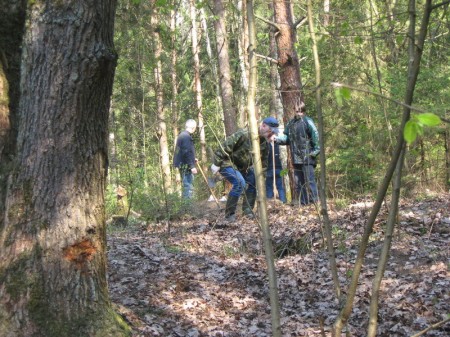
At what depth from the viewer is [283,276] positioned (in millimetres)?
5855

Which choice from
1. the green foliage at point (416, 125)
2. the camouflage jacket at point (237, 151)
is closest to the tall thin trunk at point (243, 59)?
the camouflage jacket at point (237, 151)

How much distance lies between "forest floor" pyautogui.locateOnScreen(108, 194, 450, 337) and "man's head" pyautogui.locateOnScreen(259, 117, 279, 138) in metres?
1.40

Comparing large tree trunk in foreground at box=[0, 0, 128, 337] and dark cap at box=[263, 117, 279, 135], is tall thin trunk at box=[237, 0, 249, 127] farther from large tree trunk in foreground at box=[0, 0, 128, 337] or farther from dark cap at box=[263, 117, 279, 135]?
large tree trunk in foreground at box=[0, 0, 128, 337]

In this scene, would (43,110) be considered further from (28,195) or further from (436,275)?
(436,275)

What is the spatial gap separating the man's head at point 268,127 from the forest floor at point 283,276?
1396 mm

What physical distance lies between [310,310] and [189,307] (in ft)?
3.89

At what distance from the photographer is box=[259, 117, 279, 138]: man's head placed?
7.62 metres

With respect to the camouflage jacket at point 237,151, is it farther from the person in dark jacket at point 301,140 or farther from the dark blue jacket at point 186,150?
the dark blue jacket at point 186,150

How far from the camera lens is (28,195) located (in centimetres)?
350

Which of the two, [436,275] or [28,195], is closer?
[28,195]

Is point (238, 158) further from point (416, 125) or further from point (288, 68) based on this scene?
point (416, 125)

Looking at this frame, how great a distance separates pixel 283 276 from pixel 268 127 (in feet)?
8.70

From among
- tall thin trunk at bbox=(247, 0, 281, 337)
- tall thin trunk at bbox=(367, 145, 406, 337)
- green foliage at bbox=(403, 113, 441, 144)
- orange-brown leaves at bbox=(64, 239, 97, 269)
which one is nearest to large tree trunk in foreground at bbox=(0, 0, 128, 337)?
orange-brown leaves at bbox=(64, 239, 97, 269)

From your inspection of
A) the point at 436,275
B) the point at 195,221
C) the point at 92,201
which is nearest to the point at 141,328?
the point at 92,201
